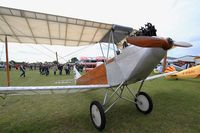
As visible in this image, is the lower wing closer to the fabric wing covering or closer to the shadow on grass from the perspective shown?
the shadow on grass

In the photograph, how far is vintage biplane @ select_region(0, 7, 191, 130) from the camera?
9.59 ft

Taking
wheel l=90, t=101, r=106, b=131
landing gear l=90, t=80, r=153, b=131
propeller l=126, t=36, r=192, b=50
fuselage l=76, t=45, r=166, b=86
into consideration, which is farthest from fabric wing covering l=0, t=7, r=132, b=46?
wheel l=90, t=101, r=106, b=131

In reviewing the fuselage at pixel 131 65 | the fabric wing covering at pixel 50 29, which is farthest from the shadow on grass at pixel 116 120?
the fabric wing covering at pixel 50 29

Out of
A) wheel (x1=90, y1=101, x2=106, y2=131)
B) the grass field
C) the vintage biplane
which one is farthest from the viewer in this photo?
the grass field

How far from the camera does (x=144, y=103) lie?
4348mm

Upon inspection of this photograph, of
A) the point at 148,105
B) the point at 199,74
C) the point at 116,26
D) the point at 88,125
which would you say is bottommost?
the point at 88,125

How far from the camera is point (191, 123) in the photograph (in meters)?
3.55

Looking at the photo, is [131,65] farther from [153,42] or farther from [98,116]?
[98,116]

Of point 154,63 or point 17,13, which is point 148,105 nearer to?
point 154,63

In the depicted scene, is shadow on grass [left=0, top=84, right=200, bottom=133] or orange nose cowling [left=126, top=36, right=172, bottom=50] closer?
orange nose cowling [left=126, top=36, right=172, bottom=50]

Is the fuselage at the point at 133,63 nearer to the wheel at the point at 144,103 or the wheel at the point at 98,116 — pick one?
the wheel at the point at 98,116

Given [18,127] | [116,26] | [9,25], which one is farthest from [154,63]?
[9,25]

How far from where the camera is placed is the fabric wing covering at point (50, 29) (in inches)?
156

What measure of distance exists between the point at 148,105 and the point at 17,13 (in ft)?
15.6
